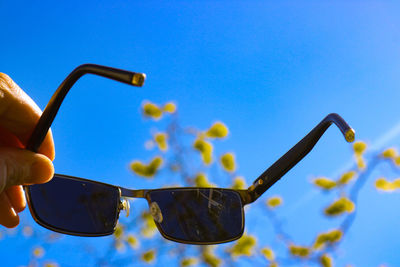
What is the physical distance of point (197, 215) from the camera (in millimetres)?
1028

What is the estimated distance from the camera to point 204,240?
1028mm

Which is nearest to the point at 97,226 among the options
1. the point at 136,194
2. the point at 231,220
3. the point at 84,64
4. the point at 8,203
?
the point at 136,194

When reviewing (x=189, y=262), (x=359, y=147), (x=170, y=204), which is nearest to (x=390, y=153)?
(x=359, y=147)

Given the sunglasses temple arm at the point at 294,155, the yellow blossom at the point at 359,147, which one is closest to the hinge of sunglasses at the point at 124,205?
the sunglasses temple arm at the point at 294,155

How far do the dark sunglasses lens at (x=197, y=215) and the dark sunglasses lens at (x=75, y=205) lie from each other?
0.13 metres

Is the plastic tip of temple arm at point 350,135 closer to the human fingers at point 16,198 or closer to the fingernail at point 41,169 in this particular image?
the fingernail at point 41,169

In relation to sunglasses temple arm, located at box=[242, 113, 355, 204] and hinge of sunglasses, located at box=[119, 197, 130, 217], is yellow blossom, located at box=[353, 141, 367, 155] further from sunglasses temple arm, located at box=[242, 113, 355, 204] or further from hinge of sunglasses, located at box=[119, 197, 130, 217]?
hinge of sunglasses, located at box=[119, 197, 130, 217]

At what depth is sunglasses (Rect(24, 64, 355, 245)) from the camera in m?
0.84

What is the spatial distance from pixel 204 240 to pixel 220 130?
0.94 meters

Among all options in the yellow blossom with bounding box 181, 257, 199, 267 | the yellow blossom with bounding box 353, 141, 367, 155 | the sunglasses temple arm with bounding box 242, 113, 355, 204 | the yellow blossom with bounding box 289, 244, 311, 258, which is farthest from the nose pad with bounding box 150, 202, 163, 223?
the yellow blossom with bounding box 353, 141, 367, 155

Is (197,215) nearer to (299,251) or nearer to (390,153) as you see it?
(299,251)

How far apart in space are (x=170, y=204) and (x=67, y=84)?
56 centimetres

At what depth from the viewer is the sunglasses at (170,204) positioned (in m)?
0.84

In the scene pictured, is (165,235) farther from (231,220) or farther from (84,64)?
(84,64)
